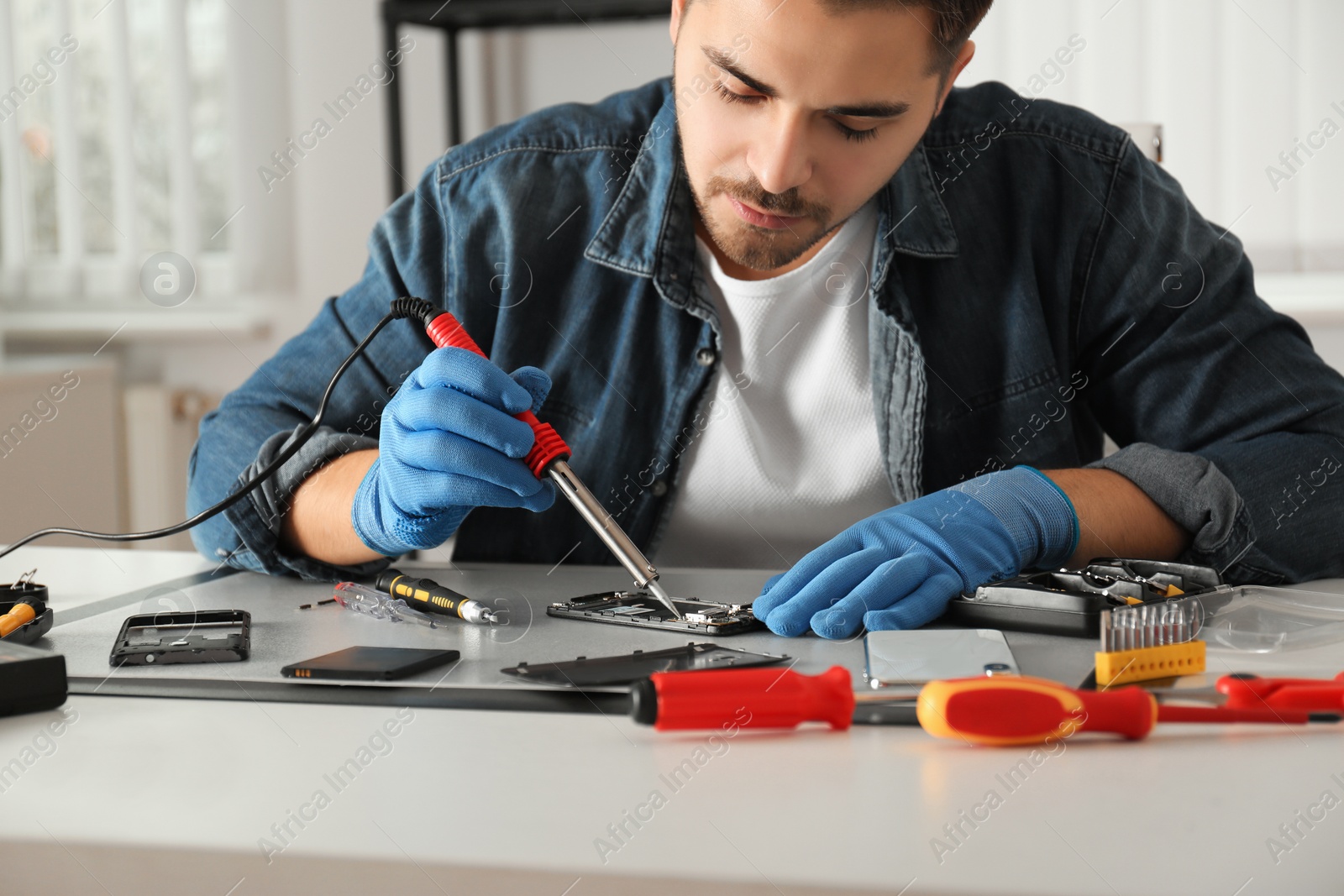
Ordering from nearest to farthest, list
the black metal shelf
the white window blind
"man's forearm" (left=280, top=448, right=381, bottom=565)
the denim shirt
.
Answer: "man's forearm" (left=280, top=448, right=381, bottom=565) → the denim shirt → the black metal shelf → the white window blind

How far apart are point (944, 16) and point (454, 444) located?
53cm

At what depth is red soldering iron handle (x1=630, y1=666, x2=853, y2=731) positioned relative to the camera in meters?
0.55

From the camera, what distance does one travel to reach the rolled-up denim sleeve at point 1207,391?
0.95 m

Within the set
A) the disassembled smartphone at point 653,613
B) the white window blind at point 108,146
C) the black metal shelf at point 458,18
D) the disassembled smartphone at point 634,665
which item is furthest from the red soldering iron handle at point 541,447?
the white window blind at point 108,146

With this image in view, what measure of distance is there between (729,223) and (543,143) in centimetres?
32

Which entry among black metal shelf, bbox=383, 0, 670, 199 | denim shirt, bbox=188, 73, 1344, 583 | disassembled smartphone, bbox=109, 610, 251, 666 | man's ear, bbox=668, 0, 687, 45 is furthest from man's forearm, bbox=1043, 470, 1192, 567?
black metal shelf, bbox=383, 0, 670, 199

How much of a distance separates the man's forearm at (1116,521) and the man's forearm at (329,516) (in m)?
0.58

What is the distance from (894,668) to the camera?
621 mm

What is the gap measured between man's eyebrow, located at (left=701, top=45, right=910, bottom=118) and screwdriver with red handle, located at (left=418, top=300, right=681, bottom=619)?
30cm

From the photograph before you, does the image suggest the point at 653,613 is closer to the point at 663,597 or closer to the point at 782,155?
the point at 663,597

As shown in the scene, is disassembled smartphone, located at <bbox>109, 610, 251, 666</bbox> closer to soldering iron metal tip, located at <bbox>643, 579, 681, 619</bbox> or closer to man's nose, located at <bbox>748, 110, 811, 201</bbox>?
soldering iron metal tip, located at <bbox>643, 579, 681, 619</bbox>

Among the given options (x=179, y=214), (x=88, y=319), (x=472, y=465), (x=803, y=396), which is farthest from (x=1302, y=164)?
(x=88, y=319)

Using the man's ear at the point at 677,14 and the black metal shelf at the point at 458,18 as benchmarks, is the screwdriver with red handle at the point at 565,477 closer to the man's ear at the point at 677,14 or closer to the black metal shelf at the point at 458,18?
the man's ear at the point at 677,14

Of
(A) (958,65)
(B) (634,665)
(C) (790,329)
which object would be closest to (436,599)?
(B) (634,665)
